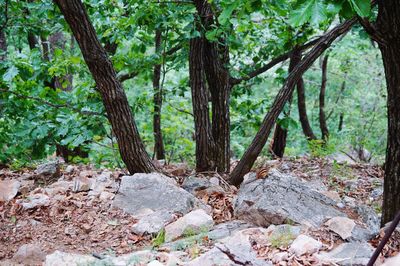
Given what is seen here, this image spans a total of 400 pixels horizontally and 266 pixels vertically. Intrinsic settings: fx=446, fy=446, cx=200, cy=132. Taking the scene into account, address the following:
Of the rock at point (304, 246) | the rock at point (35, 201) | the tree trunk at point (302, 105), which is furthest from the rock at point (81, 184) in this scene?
the tree trunk at point (302, 105)

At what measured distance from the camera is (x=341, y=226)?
313 centimetres

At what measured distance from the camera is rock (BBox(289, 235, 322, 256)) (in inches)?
108

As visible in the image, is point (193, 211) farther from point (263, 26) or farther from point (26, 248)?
point (263, 26)

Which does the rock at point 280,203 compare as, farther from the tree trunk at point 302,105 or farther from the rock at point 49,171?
the tree trunk at point 302,105

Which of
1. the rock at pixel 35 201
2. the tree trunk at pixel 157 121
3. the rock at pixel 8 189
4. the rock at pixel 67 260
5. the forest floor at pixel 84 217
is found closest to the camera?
the rock at pixel 67 260

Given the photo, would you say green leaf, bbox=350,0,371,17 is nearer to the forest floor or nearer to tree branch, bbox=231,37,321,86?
the forest floor

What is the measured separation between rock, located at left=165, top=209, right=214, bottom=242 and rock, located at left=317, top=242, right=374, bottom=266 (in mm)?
969

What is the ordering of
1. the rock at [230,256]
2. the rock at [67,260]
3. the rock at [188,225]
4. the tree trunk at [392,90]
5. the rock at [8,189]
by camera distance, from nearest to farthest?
the rock at [230,256] < the rock at [67,260] < the tree trunk at [392,90] < the rock at [188,225] < the rock at [8,189]

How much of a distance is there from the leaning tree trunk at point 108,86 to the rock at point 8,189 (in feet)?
3.62

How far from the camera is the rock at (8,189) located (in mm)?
4242

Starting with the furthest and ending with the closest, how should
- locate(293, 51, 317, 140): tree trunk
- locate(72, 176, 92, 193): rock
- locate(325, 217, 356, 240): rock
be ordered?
locate(293, 51, 317, 140): tree trunk < locate(72, 176, 92, 193): rock < locate(325, 217, 356, 240): rock

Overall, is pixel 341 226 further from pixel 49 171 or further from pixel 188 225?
pixel 49 171

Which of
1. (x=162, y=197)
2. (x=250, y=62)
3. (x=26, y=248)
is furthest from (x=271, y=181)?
(x=250, y=62)

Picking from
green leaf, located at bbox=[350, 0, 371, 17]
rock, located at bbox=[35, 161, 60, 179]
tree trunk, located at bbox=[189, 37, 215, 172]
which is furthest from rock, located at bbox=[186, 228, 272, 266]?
rock, located at bbox=[35, 161, 60, 179]
